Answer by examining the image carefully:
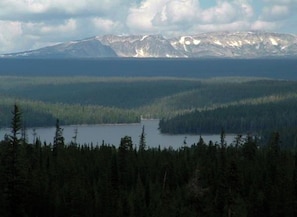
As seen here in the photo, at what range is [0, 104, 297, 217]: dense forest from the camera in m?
64.7

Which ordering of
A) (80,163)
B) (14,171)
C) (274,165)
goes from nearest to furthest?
(14,171), (274,165), (80,163)

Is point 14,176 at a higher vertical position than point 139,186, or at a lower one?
higher

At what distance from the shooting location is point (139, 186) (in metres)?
85.9

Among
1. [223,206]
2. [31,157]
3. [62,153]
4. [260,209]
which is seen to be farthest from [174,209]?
[62,153]

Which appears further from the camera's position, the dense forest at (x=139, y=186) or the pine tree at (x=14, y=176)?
the dense forest at (x=139, y=186)

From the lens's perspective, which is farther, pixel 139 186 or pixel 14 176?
pixel 139 186

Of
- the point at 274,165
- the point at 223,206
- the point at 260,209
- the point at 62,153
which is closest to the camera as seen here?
the point at 223,206

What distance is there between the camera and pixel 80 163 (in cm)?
10238

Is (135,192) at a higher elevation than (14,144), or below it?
below

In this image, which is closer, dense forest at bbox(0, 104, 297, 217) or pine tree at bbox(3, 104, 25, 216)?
pine tree at bbox(3, 104, 25, 216)

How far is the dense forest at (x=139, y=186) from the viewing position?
2547 inches

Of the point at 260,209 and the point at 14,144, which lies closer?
the point at 14,144

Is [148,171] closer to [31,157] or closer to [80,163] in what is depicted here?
[80,163]

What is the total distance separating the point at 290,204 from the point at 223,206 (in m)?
7.78
